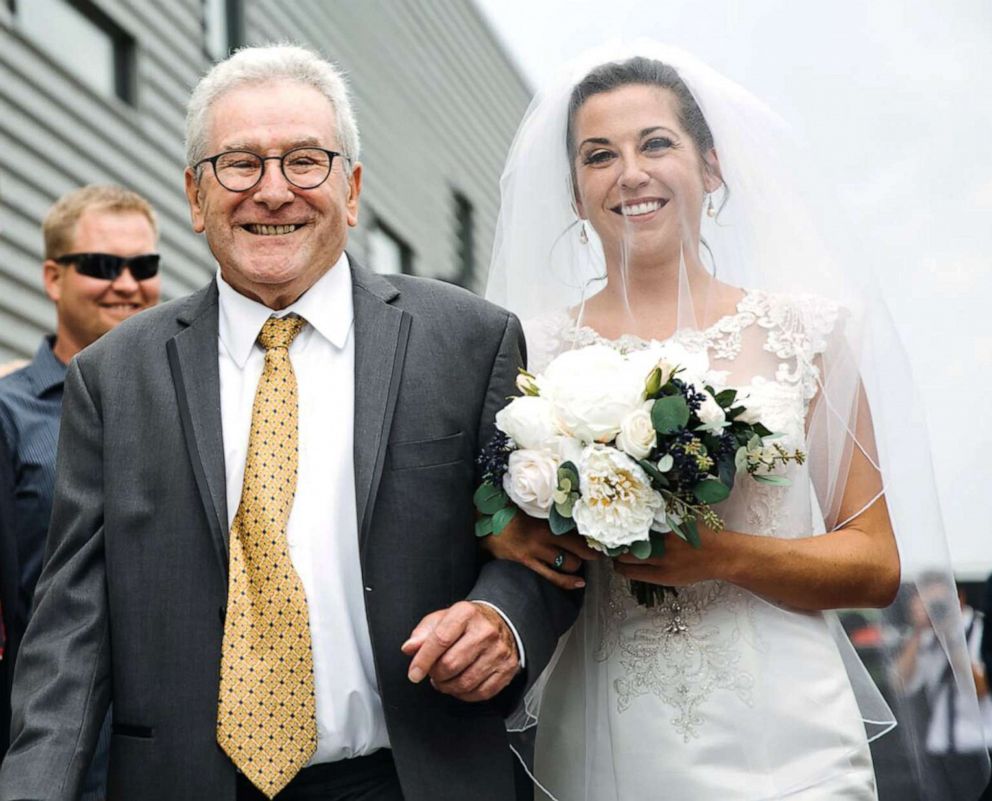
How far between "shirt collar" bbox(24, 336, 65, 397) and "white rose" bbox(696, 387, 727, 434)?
2.38m

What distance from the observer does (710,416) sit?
3.10 meters

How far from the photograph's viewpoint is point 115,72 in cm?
991

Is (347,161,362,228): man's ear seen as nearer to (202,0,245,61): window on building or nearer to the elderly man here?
the elderly man

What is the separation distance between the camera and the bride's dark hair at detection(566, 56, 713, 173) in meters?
3.65

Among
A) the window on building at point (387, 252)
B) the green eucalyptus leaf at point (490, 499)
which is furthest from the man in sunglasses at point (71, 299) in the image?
the window on building at point (387, 252)

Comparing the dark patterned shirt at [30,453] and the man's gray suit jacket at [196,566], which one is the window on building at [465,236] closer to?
the dark patterned shirt at [30,453]

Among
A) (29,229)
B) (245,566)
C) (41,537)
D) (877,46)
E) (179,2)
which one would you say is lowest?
(245,566)

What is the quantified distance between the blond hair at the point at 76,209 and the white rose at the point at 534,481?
2497 millimetres

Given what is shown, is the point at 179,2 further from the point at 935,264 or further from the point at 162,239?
the point at 935,264

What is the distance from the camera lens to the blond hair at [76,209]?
5078 millimetres

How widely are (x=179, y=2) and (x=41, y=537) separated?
23.6ft

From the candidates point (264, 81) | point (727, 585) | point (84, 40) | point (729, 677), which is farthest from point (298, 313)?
point (84, 40)

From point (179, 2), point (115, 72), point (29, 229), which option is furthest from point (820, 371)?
point (179, 2)

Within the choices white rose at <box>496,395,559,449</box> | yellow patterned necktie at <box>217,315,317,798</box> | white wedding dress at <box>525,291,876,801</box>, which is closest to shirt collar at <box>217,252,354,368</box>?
yellow patterned necktie at <box>217,315,317,798</box>
